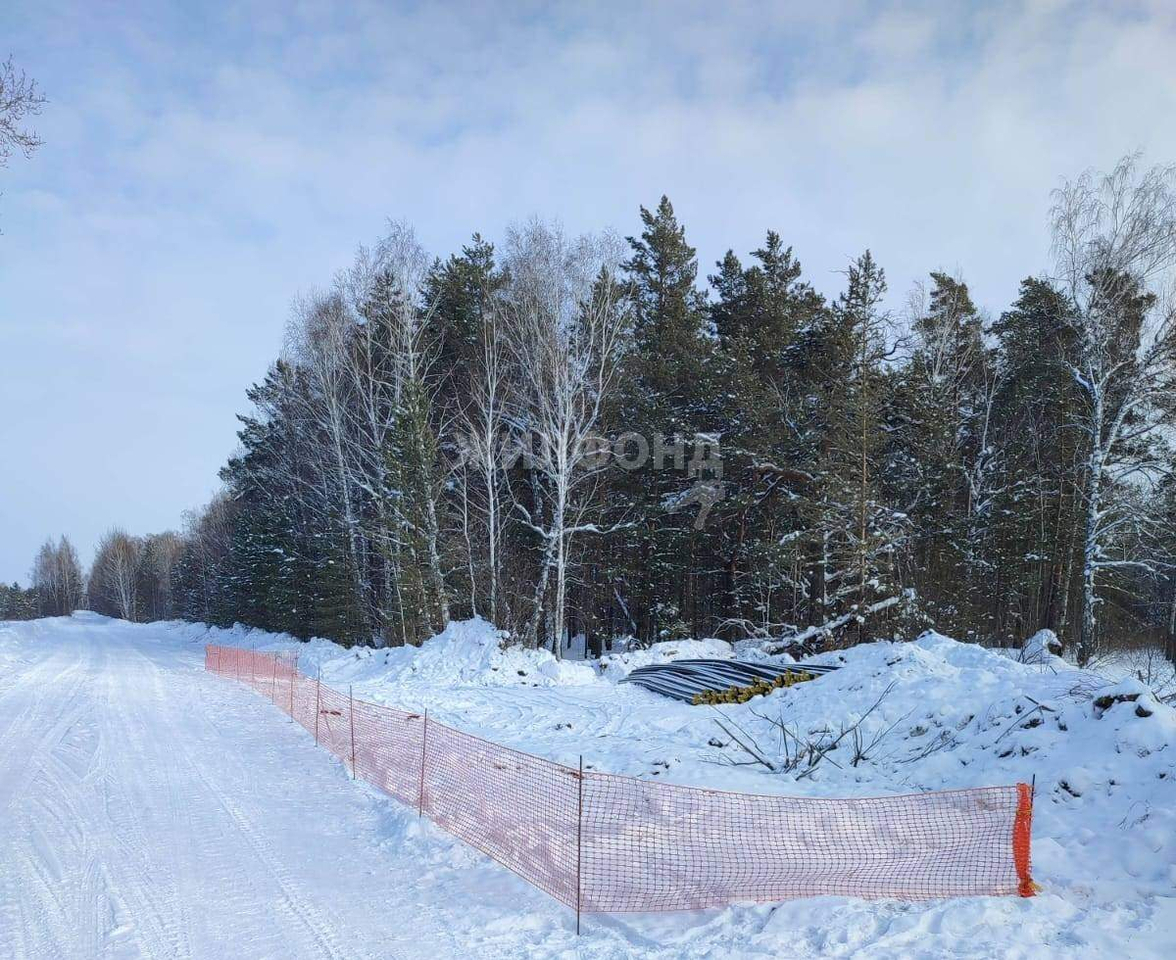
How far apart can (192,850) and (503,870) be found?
2919 millimetres

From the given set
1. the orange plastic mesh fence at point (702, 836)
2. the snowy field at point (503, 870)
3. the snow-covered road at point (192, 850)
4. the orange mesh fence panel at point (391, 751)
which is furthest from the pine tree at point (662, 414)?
the orange plastic mesh fence at point (702, 836)

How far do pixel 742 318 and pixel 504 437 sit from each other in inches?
380

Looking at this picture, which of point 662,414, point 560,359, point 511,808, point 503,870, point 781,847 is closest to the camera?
point 503,870

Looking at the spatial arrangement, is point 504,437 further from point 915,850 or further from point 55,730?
point 915,850

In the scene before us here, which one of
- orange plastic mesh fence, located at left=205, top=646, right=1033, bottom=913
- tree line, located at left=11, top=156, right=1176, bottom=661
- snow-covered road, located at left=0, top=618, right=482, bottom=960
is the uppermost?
tree line, located at left=11, top=156, right=1176, bottom=661

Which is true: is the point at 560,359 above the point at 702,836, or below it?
above

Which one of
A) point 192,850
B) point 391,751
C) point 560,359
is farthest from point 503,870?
point 560,359

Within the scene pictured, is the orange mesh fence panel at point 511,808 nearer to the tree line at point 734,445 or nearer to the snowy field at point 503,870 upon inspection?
the snowy field at point 503,870

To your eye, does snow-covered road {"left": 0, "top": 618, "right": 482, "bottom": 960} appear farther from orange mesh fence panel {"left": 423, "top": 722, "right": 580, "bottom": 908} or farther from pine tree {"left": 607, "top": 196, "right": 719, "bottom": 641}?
pine tree {"left": 607, "top": 196, "right": 719, "bottom": 641}

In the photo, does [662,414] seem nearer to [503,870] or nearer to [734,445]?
[734,445]

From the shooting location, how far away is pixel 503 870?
646 centimetres

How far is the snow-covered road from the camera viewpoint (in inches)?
203

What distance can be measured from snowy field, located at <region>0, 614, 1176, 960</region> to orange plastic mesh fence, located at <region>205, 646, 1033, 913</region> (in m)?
0.32

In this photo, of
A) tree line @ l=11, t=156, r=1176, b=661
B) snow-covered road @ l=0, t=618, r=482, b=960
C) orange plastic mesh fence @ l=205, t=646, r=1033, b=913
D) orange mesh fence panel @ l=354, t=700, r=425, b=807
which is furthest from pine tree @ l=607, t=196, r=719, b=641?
orange plastic mesh fence @ l=205, t=646, r=1033, b=913
